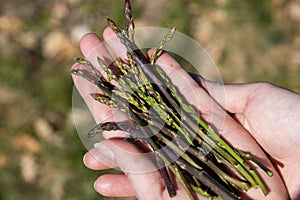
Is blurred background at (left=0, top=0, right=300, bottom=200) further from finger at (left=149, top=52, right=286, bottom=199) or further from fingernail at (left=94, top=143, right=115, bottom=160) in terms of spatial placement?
finger at (left=149, top=52, right=286, bottom=199)

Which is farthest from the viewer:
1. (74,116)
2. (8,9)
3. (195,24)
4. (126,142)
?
(8,9)

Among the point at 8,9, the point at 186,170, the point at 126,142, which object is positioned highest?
the point at 8,9

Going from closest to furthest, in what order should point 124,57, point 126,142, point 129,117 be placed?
point 126,142 → point 129,117 → point 124,57

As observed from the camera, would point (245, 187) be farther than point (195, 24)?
No

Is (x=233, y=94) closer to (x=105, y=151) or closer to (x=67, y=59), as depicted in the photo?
(x=105, y=151)

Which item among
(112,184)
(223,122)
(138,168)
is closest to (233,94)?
(223,122)

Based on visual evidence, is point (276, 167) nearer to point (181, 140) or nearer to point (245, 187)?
point (245, 187)

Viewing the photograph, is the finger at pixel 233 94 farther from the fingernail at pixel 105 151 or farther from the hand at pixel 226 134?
the fingernail at pixel 105 151

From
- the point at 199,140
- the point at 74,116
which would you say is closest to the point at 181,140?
the point at 199,140
